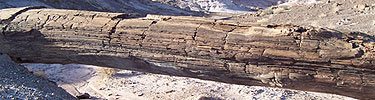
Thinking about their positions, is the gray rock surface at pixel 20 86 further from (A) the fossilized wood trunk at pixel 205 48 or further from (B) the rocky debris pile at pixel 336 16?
(B) the rocky debris pile at pixel 336 16

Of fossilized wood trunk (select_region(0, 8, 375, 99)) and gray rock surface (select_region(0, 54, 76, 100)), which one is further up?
fossilized wood trunk (select_region(0, 8, 375, 99))

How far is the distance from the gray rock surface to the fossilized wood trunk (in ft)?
0.70

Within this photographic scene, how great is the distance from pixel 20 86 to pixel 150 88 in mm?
2007

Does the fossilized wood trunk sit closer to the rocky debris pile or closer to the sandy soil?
the sandy soil

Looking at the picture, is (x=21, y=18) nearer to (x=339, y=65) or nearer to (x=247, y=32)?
(x=247, y=32)

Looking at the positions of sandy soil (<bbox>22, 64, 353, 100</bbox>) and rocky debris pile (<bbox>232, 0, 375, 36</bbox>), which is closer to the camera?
sandy soil (<bbox>22, 64, 353, 100</bbox>)

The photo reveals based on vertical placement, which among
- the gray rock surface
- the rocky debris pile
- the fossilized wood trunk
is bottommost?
the gray rock surface

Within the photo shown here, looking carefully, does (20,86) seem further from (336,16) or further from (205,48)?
(336,16)

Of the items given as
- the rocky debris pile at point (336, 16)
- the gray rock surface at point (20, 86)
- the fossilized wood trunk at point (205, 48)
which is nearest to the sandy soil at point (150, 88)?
the gray rock surface at point (20, 86)

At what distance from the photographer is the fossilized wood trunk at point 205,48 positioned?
1.82 meters

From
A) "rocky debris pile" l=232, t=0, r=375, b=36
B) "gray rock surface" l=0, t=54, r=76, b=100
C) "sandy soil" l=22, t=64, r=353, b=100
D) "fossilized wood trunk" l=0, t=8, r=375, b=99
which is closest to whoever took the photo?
"fossilized wood trunk" l=0, t=8, r=375, b=99

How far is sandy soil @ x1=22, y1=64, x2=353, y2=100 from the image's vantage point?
3812 mm


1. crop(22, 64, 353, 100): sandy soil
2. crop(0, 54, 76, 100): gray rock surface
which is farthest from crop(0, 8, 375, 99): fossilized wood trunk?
crop(22, 64, 353, 100): sandy soil

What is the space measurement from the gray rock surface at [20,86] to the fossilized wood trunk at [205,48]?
0.21 m
